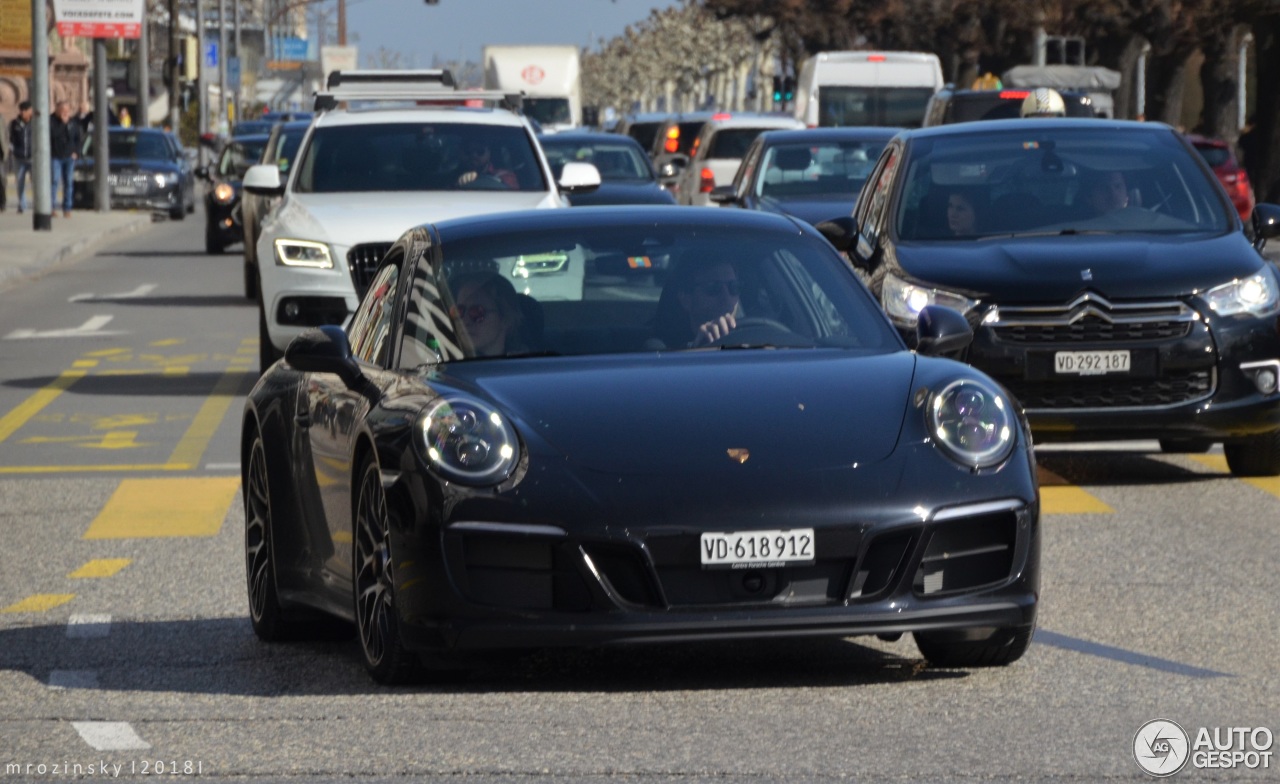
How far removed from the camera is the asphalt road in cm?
590

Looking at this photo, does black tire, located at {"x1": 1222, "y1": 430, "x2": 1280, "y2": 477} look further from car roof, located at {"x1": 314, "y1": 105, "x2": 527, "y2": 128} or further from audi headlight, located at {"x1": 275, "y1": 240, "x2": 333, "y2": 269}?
car roof, located at {"x1": 314, "y1": 105, "x2": 527, "y2": 128}

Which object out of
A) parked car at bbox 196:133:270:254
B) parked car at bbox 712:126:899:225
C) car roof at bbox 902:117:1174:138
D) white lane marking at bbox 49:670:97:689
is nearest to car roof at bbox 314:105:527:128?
parked car at bbox 712:126:899:225

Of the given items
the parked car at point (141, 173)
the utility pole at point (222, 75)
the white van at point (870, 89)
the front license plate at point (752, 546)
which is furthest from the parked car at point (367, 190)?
the utility pole at point (222, 75)

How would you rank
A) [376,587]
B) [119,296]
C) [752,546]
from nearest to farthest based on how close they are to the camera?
[752,546], [376,587], [119,296]

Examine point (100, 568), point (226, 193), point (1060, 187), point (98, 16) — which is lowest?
point (226, 193)

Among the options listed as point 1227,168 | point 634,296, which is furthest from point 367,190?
point 1227,168

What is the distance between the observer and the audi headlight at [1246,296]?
38.4 ft

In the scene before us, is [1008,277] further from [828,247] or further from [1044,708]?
[1044,708]

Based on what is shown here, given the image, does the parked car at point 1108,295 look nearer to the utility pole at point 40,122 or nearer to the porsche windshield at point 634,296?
the porsche windshield at point 634,296

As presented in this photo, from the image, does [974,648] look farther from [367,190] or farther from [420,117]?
[420,117]

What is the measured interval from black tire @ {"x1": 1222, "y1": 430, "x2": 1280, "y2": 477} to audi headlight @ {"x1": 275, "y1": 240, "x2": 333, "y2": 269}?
18.4 feet

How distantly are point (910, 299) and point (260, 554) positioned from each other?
15.3ft

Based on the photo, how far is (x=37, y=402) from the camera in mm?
16375

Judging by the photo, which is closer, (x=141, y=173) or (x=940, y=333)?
(x=940, y=333)
